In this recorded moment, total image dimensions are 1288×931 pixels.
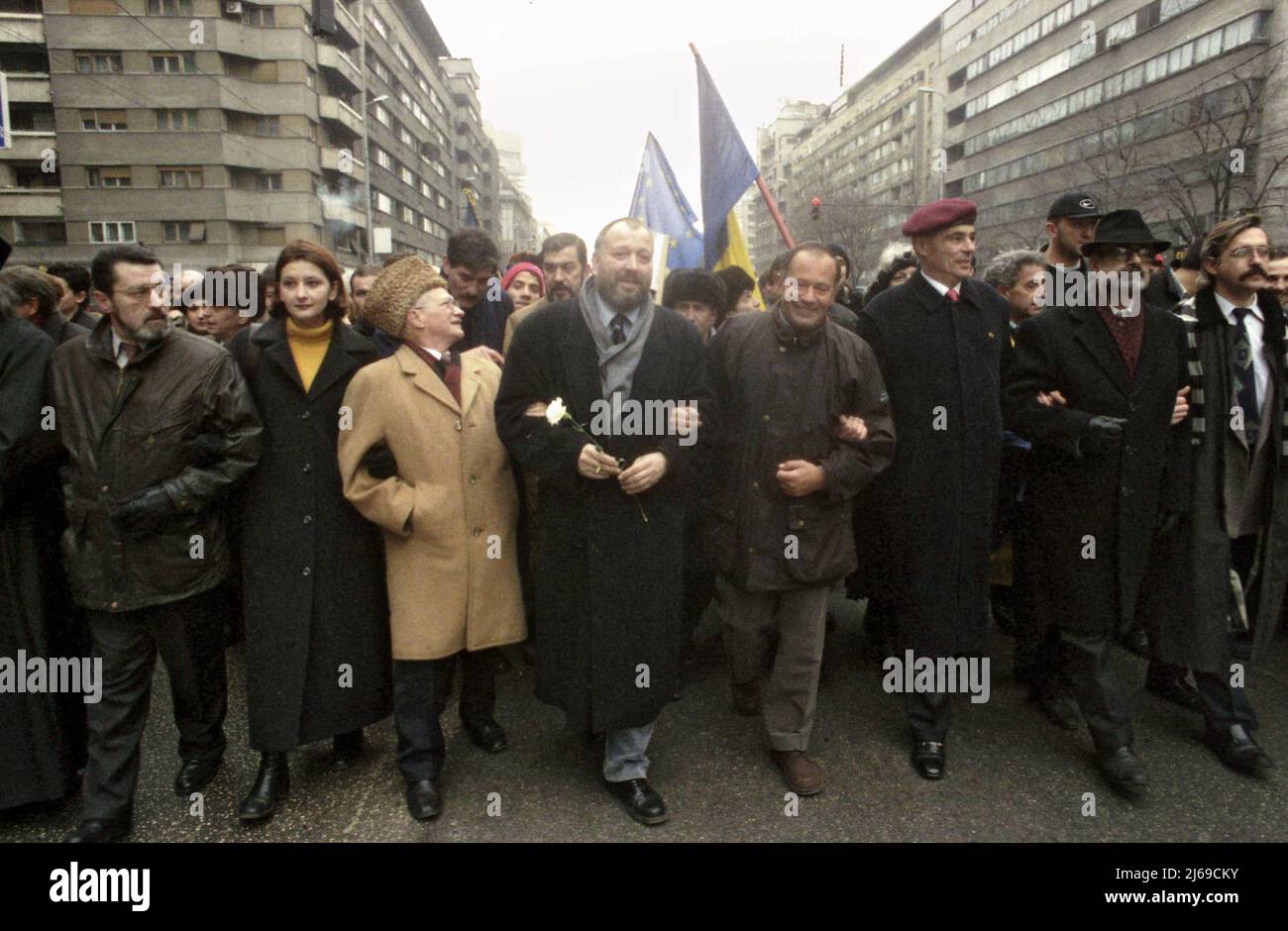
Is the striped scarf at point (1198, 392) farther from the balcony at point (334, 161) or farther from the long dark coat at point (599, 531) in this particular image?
the balcony at point (334, 161)

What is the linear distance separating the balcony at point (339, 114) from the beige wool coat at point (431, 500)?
50695mm

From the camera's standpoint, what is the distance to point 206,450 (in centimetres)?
321

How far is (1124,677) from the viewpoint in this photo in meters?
4.65

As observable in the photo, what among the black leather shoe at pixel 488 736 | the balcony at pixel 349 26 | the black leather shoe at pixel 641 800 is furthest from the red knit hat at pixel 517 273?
the balcony at pixel 349 26

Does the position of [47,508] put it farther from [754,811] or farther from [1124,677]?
[1124,677]

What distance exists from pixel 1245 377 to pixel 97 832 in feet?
16.9

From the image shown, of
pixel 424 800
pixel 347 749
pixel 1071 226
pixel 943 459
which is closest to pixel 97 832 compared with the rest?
pixel 347 749

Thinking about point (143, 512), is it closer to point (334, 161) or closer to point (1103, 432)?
point (1103, 432)

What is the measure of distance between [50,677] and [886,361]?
3766 mm

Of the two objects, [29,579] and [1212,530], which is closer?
[29,579]

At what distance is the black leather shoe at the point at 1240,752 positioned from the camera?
3.52 m

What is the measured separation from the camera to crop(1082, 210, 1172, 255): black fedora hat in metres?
3.73

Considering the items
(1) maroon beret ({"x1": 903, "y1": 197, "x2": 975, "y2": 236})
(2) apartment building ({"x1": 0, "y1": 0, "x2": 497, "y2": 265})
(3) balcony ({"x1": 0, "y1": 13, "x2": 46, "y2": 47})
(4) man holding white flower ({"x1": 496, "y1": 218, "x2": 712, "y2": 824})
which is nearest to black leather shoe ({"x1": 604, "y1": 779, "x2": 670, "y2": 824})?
(4) man holding white flower ({"x1": 496, "y1": 218, "x2": 712, "y2": 824})
